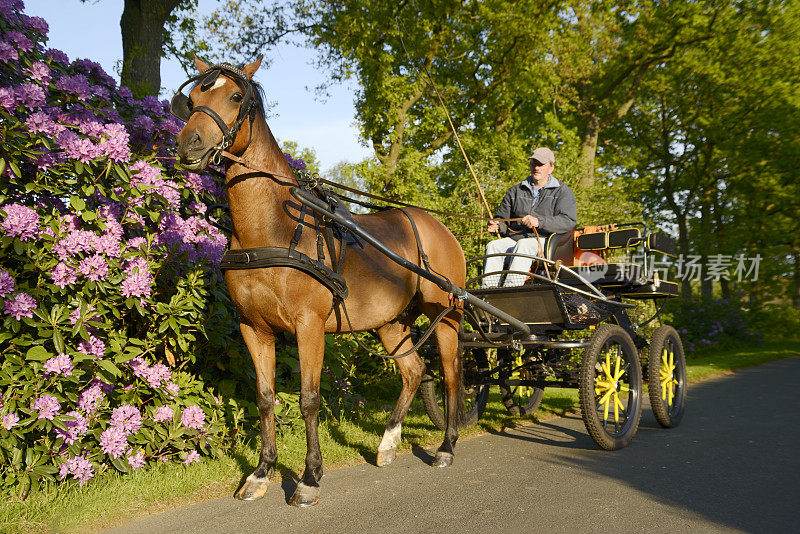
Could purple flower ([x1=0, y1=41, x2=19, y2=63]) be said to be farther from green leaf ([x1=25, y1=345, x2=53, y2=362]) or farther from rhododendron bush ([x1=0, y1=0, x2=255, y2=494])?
green leaf ([x1=25, y1=345, x2=53, y2=362])

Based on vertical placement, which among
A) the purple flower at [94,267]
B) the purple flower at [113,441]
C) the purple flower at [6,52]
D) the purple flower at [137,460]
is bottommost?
the purple flower at [137,460]

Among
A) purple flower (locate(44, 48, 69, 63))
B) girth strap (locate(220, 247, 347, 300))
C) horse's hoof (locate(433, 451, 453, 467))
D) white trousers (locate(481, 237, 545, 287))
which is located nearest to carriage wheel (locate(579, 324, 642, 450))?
white trousers (locate(481, 237, 545, 287))

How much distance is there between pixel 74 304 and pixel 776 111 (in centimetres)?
2345

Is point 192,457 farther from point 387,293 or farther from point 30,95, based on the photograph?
point 30,95

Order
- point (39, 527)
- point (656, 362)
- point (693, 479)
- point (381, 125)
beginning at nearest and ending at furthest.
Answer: point (39, 527), point (693, 479), point (656, 362), point (381, 125)

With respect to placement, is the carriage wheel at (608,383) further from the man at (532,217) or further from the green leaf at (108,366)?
the green leaf at (108,366)

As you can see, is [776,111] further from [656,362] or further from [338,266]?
[338,266]

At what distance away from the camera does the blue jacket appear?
5.98 metres

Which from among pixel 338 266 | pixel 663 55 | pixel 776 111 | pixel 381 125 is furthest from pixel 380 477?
pixel 776 111

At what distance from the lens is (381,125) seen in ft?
49.0

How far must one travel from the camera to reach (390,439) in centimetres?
506

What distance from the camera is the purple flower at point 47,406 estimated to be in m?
3.59

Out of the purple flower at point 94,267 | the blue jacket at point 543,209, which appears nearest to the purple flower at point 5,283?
the purple flower at point 94,267

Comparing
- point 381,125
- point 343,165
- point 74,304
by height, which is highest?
point 381,125
